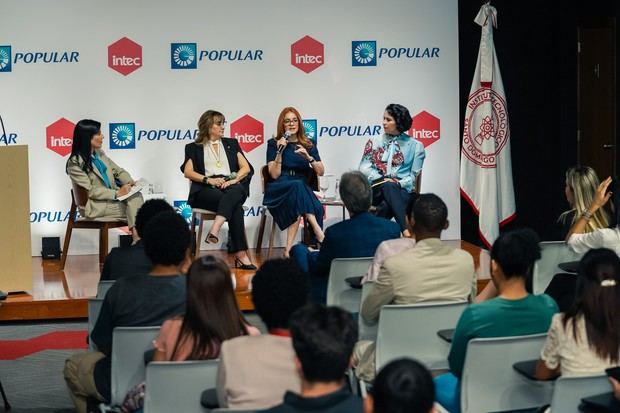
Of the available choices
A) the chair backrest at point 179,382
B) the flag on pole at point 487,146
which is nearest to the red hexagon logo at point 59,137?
the flag on pole at point 487,146

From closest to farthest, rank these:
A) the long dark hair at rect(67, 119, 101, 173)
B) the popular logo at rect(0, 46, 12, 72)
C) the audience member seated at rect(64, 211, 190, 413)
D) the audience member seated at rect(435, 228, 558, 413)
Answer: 1. the audience member seated at rect(435, 228, 558, 413)
2. the audience member seated at rect(64, 211, 190, 413)
3. the long dark hair at rect(67, 119, 101, 173)
4. the popular logo at rect(0, 46, 12, 72)

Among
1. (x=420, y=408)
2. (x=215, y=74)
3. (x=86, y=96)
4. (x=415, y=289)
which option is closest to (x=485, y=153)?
(x=215, y=74)

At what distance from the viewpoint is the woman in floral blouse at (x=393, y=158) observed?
832 centimetres

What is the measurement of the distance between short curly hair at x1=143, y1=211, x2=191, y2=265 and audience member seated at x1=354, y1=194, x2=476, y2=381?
0.81 meters

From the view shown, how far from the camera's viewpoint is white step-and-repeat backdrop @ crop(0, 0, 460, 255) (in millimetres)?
9141

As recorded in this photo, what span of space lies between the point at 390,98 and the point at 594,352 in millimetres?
6354

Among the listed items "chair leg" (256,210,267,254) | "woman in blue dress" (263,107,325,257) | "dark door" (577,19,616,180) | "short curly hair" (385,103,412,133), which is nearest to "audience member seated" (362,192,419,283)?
"woman in blue dress" (263,107,325,257)

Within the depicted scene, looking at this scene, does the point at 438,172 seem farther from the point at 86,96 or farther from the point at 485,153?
the point at 86,96

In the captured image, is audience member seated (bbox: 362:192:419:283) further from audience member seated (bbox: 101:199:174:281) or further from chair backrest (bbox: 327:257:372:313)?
audience member seated (bbox: 101:199:174:281)

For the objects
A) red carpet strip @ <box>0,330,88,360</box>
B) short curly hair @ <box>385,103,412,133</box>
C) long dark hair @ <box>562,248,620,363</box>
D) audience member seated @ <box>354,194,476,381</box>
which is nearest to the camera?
long dark hair @ <box>562,248,620,363</box>

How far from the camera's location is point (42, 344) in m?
6.59

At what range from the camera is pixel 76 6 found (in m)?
9.15

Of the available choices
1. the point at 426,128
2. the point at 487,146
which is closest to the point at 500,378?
the point at 487,146

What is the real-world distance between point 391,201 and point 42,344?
2922 millimetres
